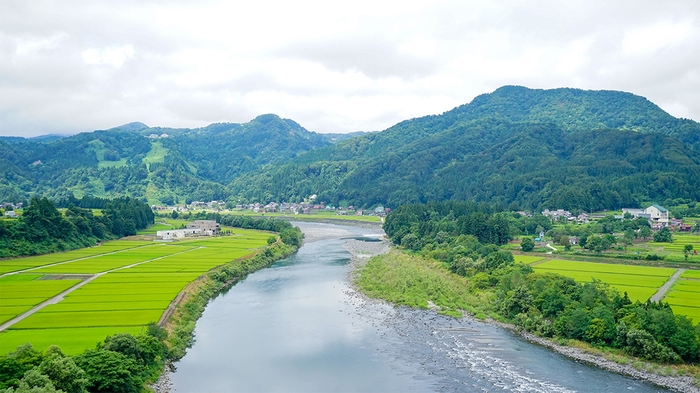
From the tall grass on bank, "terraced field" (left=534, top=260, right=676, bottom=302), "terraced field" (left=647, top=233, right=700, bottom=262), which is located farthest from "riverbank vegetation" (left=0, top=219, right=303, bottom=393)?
"terraced field" (left=647, top=233, right=700, bottom=262)

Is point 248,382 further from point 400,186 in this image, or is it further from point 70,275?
point 400,186

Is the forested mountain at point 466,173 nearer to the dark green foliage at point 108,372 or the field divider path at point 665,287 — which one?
the field divider path at point 665,287

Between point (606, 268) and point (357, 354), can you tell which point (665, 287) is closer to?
point (606, 268)

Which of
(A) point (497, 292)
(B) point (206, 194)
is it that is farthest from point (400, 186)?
(A) point (497, 292)

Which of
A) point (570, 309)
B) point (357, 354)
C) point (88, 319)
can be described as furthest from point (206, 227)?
point (570, 309)

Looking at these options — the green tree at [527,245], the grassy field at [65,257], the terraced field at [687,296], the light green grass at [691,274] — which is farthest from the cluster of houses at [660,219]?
the grassy field at [65,257]
